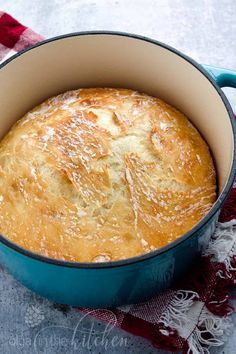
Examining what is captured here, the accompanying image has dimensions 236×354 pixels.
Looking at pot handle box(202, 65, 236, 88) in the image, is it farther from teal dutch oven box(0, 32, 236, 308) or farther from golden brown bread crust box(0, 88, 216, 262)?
golden brown bread crust box(0, 88, 216, 262)

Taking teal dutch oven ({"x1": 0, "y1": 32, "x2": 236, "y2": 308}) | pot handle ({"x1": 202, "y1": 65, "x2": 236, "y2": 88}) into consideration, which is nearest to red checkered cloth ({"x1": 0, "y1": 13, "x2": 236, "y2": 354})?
teal dutch oven ({"x1": 0, "y1": 32, "x2": 236, "y2": 308})

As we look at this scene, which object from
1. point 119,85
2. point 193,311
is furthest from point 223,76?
point 193,311

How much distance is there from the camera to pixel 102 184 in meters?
1.30

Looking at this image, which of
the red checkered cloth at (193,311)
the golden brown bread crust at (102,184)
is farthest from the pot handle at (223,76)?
the red checkered cloth at (193,311)

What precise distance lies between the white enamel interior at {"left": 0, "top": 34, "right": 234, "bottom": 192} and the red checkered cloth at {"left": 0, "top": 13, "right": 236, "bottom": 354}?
210 mm

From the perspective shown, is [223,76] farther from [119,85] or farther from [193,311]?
[193,311]

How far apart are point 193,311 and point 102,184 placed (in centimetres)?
37

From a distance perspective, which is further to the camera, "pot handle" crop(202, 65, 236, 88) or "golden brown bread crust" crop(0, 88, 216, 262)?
"pot handle" crop(202, 65, 236, 88)

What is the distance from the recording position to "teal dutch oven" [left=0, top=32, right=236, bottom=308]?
113 cm

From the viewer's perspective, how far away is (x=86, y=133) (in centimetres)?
135

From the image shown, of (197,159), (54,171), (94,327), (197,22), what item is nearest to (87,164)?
(54,171)

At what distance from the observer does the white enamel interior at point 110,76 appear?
1420mm

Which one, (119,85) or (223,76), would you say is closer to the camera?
(223,76)

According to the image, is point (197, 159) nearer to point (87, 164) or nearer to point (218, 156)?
point (218, 156)
